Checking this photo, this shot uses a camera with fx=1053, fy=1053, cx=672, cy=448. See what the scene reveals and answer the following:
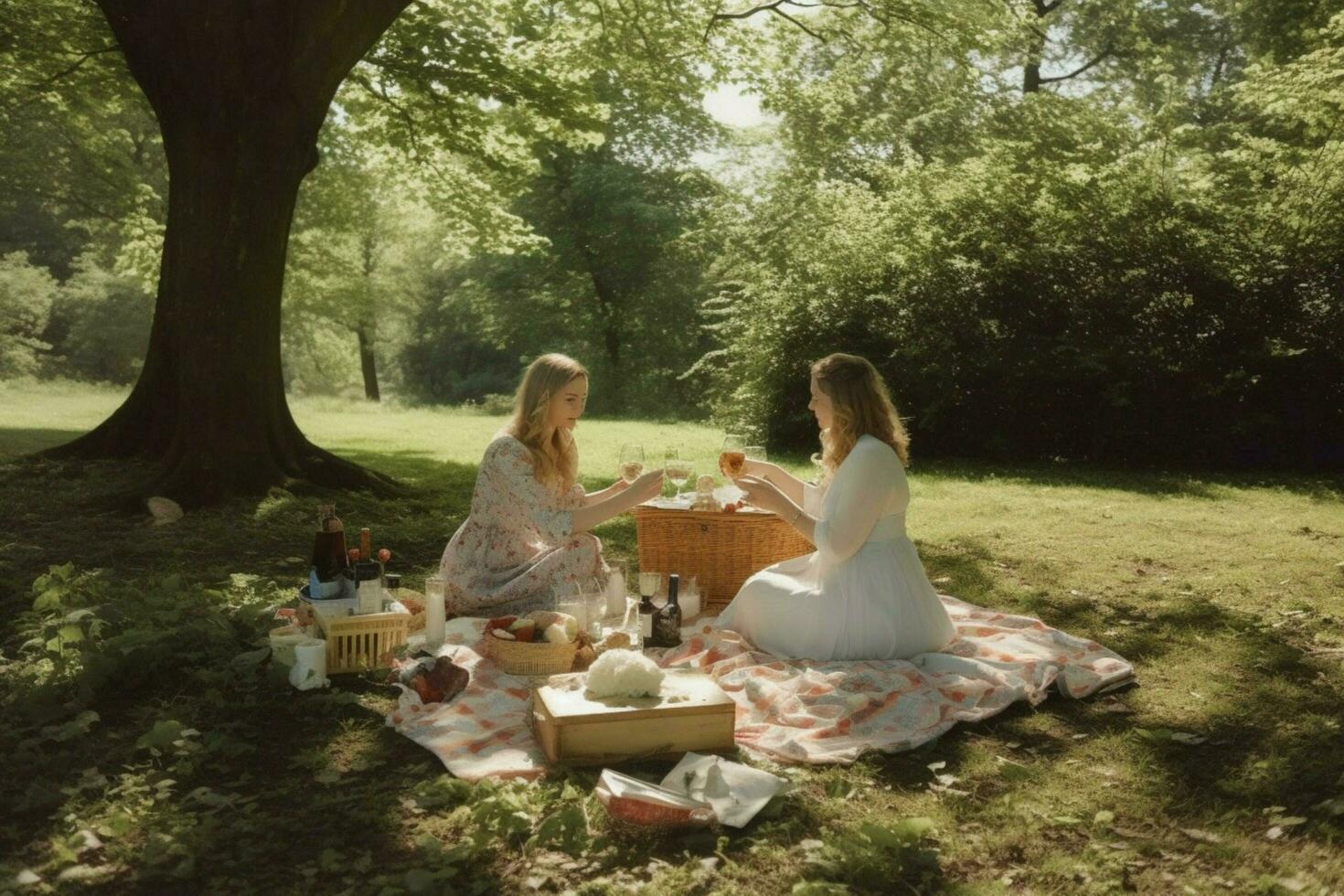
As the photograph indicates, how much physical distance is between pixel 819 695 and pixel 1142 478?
32.1 ft

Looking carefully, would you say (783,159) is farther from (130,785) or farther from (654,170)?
(130,785)

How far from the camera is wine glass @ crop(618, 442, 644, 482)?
6.16m

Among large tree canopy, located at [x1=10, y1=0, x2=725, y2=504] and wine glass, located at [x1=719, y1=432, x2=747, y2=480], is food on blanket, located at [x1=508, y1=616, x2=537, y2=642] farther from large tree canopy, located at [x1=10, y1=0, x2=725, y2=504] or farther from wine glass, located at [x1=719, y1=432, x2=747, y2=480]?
large tree canopy, located at [x1=10, y1=0, x2=725, y2=504]

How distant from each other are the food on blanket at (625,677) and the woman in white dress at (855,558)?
1321 mm

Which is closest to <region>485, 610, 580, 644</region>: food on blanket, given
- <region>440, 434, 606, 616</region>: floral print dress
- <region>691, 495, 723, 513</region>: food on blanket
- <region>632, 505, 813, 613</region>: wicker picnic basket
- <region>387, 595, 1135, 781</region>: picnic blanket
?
<region>387, 595, 1135, 781</region>: picnic blanket

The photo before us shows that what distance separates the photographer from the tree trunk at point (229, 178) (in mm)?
9484

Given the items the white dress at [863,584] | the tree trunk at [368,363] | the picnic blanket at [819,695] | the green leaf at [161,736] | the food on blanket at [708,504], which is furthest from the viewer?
the tree trunk at [368,363]

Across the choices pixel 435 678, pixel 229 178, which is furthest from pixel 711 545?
pixel 229 178

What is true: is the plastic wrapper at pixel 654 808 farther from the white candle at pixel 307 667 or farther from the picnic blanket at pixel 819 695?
the white candle at pixel 307 667

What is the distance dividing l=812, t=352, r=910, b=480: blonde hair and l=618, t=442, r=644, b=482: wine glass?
1.20 meters

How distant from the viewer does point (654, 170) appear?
35.8 meters

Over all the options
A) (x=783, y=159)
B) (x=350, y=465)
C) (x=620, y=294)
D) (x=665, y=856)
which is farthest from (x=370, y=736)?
(x=620, y=294)

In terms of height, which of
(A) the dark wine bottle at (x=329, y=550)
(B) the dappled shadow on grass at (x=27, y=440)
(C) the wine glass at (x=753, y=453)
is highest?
Result: (C) the wine glass at (x=753, y=453)

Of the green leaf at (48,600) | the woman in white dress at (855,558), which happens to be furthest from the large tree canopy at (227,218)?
the woman in white dress at (855,558)
